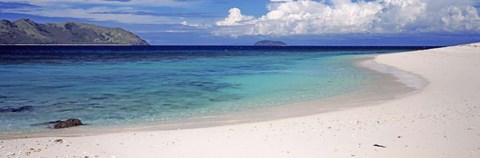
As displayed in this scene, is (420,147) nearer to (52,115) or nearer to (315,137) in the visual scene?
(315,137)

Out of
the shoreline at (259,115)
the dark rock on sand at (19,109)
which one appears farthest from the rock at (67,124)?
the dark rock on sand at (19,109)

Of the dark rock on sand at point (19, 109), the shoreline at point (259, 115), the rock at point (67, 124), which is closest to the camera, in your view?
the shoreline at point (259, 115)

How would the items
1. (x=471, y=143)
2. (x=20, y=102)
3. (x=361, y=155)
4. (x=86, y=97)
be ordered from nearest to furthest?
(x=361, y=155)
(x=471, y=143)
(x=20, y=102)
(x=86, y=97)

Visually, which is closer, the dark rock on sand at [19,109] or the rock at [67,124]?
the rock at [67,124]

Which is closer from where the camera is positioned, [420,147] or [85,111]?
[420,147]

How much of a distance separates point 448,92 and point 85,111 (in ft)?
45.3

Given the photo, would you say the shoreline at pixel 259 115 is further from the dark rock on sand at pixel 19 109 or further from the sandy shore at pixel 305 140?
the dark rock on sand at pixel 19 109

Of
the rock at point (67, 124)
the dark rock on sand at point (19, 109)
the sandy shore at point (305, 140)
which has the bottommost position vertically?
the dark rock on sand at point (19, 109)

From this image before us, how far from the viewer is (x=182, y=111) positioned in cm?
1537

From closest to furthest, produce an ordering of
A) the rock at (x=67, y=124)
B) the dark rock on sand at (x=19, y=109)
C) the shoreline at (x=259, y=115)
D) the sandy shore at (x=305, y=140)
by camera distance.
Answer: the sandy shore at (x=305, y=140), the shoreline at (x=259, y=115), the rock at (x=67, y=124), the dark rock on sand at (x=19, y=109)

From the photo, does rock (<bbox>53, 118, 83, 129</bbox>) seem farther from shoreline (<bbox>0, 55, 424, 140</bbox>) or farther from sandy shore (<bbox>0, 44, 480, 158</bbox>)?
sandy shore (<bbox>0, 44, 480, 158</bbox>)

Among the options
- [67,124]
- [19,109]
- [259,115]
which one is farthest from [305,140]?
[19,109]

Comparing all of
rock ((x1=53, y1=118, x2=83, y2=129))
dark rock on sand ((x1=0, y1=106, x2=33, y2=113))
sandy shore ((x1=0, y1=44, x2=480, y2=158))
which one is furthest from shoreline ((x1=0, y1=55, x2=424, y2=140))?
dark rock on sand ((x1=0, y1=106, x2=33, y2=113))

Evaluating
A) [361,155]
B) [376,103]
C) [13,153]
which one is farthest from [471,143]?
[13,153]
